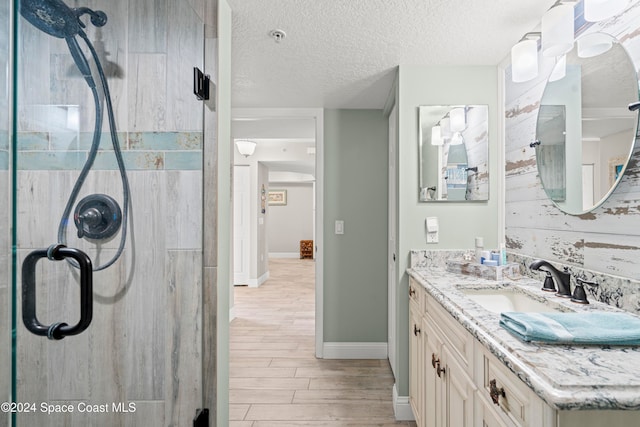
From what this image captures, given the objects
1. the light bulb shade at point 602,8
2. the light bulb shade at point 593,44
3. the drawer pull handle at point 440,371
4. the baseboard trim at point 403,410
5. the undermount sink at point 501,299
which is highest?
the light bulb shade at point 602,8

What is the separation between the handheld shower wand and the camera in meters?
1.38

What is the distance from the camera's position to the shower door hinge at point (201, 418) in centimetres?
158

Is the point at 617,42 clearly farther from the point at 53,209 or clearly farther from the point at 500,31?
the point at 53,209

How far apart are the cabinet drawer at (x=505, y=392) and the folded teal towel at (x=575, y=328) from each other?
108 mm

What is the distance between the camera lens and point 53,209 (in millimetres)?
1427

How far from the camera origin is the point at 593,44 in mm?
1454

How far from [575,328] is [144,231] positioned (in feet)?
5.27

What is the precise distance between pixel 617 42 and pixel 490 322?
117 cm

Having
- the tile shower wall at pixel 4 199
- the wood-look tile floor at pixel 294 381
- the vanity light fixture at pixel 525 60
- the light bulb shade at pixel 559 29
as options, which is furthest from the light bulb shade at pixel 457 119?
the tile shower wall at pixel 4 199

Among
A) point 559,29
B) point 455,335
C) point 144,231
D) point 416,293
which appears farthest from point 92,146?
point 559,29

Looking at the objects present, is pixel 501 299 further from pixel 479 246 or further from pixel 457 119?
pixel 457 119

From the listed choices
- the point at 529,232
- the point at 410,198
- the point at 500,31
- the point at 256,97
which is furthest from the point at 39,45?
the point at 529,232

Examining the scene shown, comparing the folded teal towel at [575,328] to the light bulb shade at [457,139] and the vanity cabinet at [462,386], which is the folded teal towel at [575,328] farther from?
the light bulb shade at [457,139]

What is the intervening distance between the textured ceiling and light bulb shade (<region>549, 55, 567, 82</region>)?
0.87ft
